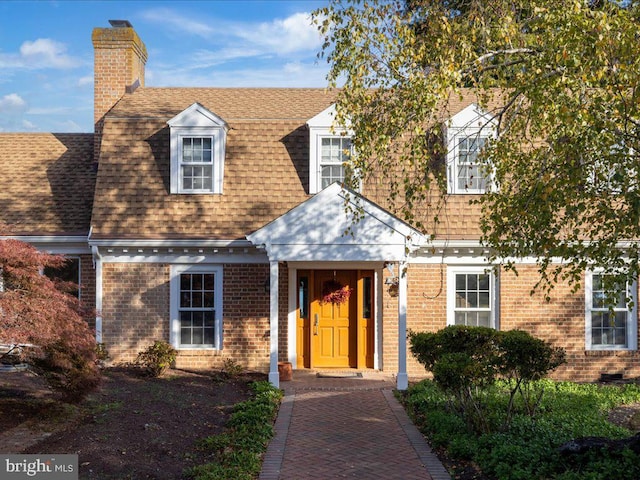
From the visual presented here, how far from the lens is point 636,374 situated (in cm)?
1588

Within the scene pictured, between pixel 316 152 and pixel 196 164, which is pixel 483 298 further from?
pixel 196 164

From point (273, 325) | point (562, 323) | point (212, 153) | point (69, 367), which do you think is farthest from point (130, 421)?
point (562, 323)

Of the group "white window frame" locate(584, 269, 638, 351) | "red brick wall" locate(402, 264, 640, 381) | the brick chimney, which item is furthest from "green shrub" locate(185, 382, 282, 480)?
the brick chimney

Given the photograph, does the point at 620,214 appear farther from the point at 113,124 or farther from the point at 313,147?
the point at 113,124

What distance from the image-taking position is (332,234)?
14.4 meters

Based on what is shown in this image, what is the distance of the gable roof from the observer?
15.9 meters

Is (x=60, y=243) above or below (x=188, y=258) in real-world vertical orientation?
above

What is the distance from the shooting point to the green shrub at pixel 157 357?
48.8 ft

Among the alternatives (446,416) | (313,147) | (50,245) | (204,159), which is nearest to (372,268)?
(313,147)

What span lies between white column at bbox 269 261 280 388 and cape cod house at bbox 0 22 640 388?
0.53 meters

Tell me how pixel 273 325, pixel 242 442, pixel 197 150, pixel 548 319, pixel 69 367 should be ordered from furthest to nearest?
pixel 197 150 → pixel 548 319 → pixel 273 325 → pixel 69 367 → pixel 242 442

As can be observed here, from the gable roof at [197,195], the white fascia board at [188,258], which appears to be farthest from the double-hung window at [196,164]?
the white fascia board at [188,258]

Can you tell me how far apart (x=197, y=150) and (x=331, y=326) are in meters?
5.23

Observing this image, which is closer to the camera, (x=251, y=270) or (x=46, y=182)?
(x=251, y=270)
